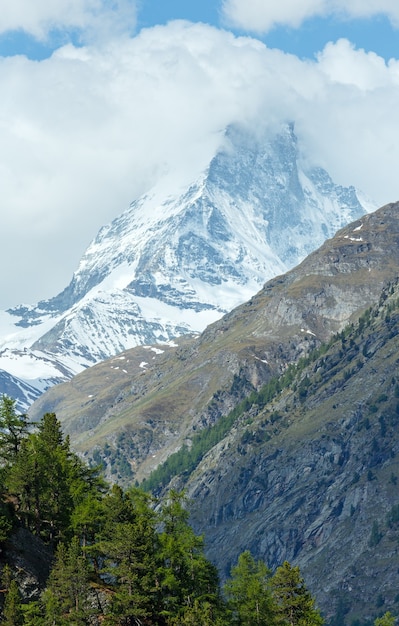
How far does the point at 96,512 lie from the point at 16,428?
13682mm

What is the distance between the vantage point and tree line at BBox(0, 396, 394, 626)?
343 ft

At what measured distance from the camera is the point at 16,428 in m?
123

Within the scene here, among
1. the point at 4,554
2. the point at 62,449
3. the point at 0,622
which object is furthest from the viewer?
the point at 62,449

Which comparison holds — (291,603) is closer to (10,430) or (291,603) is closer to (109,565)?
(109,565)

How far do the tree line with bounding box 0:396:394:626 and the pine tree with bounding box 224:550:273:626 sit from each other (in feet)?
0.37

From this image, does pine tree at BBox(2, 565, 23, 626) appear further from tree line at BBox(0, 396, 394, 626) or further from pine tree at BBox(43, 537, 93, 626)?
pine tree at BBox(43, 537, 93, 626)

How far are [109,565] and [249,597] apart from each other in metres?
16.1

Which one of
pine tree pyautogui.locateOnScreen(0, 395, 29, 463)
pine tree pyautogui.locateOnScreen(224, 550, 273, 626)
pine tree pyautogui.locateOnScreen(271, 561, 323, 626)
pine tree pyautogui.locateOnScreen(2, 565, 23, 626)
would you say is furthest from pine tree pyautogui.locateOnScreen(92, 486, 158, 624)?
pine tree pyautogui.locateOnScreen(271, 561, 323, 626)

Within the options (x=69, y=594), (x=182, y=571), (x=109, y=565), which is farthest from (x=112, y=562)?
(x=69, y=594)

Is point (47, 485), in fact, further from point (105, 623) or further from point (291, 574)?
point (291, 574)

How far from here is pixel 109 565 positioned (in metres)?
114

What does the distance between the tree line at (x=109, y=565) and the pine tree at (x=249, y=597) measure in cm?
11

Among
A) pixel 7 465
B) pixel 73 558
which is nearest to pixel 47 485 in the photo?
pixel 7 465

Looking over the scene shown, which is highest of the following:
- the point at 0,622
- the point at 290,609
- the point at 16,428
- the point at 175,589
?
the point at 16,428
